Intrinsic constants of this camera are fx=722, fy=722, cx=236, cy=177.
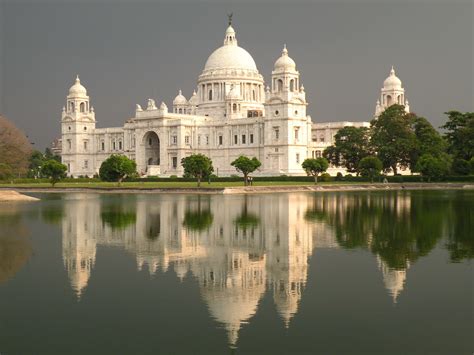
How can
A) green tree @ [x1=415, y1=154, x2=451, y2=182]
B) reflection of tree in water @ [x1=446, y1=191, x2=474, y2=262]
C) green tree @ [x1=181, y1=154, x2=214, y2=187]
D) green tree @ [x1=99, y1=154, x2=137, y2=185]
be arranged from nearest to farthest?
reflection of tree in water @ [x1=446, y1=191, x2=474, y2=262]
green tree @ [x1=181, y1=154, x2=214, y2=187]
green tree @ [x1=99, y1=154, x2=137, y2=185]
green tree @ [x1=415, y1=154, x2=451, y2=182]

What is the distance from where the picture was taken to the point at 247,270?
16.4m

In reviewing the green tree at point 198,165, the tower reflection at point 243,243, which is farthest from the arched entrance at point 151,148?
the tower reflection at point 243,243

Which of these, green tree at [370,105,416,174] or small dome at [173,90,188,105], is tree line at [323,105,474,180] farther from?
small dome at [173,90,188,105]

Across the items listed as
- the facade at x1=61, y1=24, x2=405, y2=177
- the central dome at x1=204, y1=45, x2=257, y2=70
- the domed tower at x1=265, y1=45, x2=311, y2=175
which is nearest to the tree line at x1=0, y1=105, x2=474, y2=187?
the domed tower at x1=265, y1=45, x2=311, y2=175

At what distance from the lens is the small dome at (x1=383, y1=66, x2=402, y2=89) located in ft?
338

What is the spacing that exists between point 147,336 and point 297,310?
9.29ft

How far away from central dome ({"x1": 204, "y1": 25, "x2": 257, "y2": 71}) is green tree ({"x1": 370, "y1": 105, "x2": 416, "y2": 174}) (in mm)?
31659

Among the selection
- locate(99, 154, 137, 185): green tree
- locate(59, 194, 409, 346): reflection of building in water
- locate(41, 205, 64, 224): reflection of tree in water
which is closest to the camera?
locate(59, 194, 409, 346): reflection of building in water

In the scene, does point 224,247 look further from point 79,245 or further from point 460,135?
point 460,135

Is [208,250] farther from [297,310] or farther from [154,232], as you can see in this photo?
[297,310]

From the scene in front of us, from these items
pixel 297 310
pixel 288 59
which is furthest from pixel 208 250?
pixel 288 59

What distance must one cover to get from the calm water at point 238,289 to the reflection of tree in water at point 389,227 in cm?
9

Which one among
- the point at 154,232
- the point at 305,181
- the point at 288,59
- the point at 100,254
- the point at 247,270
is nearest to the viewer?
the point at 247,270

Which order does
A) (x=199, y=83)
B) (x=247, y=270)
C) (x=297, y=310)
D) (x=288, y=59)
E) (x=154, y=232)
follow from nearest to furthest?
(x=297, y=310)
(x=247, y=270)
(x=154, y=232)
(x=288, y=59)
(x=199, y=83)
